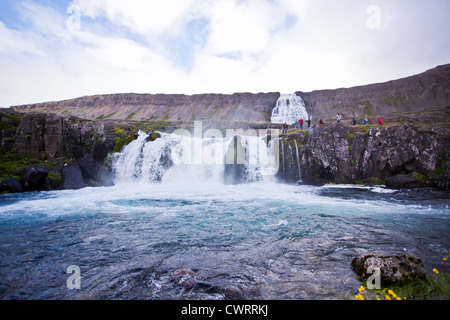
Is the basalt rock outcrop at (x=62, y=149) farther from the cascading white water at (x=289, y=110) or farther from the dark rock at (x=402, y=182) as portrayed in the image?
the cascading white water at (x=289, y=110)

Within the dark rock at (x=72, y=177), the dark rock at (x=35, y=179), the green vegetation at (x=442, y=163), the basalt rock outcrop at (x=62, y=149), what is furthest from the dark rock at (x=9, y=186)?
the green vegetation at (x=442, y=163)

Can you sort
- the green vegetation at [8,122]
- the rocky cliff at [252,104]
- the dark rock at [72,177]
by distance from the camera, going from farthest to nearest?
the rocky cliff at [252,104], the green vegetation at [8,122], the dark rock at [72,177]

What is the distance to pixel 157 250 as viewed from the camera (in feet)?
23.1

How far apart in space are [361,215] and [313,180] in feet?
42.1

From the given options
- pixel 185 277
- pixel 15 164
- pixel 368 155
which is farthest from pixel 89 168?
pixel 368 155

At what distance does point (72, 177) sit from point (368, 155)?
28.4 metres

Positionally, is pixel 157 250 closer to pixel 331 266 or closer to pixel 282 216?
pixel 331 266

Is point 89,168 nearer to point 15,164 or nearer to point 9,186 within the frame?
point 15,164

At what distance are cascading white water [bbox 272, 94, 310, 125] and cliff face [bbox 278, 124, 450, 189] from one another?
53.9 metres

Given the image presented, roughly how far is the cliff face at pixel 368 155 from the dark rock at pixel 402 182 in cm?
14

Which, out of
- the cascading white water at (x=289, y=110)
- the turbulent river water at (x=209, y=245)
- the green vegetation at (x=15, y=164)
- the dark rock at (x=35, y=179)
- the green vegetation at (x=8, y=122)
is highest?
the cascading white water at (x=289, y=110)

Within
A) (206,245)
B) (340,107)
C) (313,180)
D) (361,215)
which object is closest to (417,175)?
(313,180)

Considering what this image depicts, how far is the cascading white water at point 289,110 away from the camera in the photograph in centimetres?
7806
